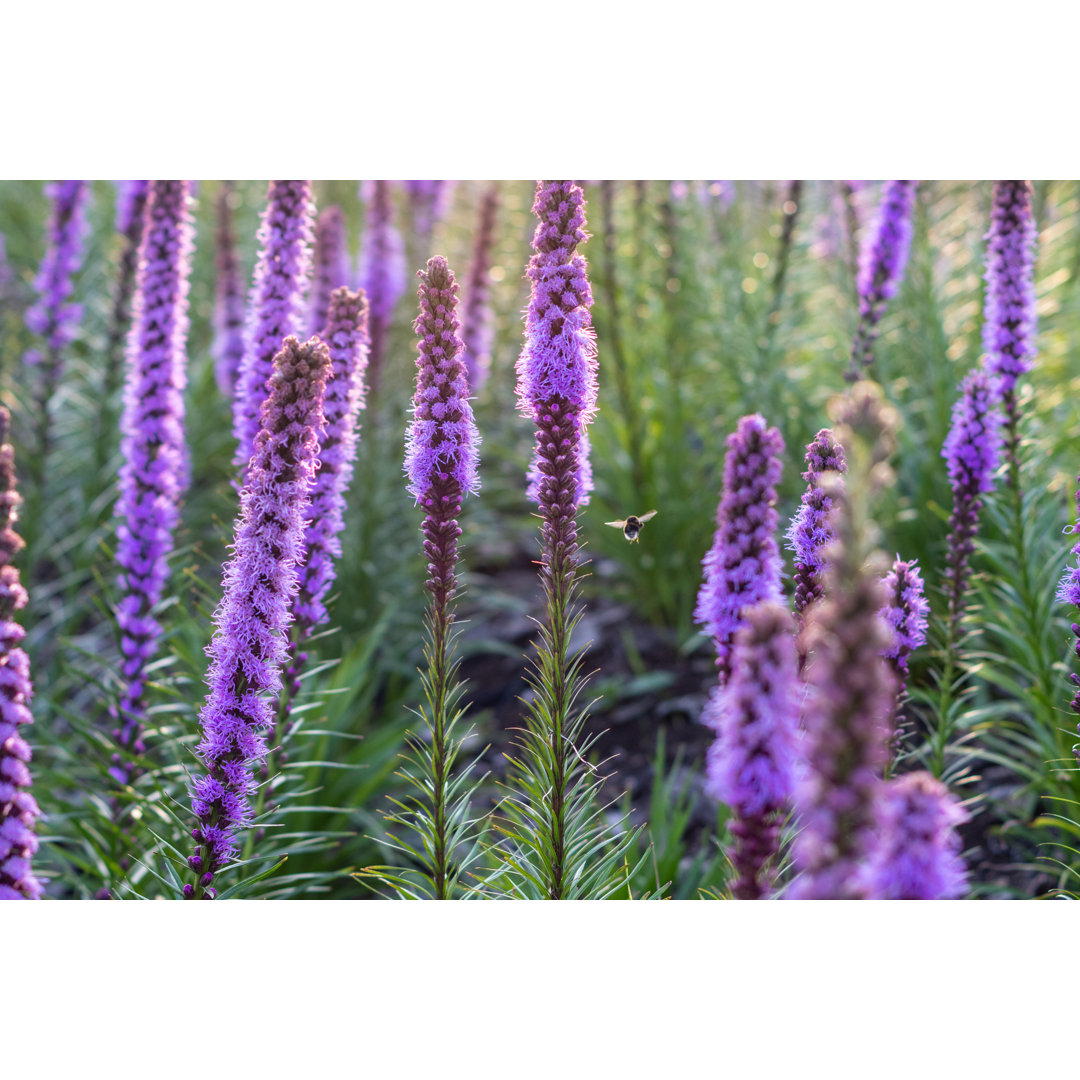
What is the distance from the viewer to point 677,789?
3615 millimetres

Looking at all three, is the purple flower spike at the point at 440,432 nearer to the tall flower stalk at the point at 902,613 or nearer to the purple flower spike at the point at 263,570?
the purple flower spike at the point at 263,570

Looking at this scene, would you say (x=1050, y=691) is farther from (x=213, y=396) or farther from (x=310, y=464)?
(x=213, y=396)

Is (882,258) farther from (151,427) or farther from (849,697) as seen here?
(849,697)

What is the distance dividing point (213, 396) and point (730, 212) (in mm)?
3087

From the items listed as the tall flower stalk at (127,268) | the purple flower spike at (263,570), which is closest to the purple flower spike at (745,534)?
the purple flower spike at (263,570)

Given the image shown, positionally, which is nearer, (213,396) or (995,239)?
(995,239)

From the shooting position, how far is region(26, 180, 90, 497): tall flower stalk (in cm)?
438

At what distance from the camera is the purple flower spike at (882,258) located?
3217 millimetres

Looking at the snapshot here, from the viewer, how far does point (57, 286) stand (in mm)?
4645

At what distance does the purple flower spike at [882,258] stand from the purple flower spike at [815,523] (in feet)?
4.40

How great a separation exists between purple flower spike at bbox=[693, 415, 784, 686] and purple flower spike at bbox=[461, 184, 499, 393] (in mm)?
2877

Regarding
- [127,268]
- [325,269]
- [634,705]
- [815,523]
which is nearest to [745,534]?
[815,523]
